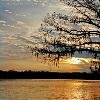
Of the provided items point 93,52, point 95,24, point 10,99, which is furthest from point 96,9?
point 10,99

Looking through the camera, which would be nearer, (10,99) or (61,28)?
(61,28)

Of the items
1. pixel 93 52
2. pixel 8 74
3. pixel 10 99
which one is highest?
pixel 93 52

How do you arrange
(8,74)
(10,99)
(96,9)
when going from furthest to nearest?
(8,74)
(10,99)
(96,9)

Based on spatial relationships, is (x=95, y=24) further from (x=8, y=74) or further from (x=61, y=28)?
(x=8, y=74)

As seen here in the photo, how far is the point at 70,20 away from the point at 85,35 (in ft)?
3.38

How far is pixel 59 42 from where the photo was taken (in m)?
21.1

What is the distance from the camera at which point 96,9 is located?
2070cm

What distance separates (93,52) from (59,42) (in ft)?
5.52

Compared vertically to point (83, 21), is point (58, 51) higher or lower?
lower

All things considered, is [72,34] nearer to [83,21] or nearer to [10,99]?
[83,21]

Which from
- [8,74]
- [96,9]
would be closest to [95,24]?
[96,9]

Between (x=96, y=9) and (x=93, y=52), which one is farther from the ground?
(x=96, y=9)

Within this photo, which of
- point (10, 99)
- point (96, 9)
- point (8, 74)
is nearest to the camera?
point (96, 9)

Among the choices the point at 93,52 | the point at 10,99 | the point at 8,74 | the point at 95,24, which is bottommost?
the point at 8,74
